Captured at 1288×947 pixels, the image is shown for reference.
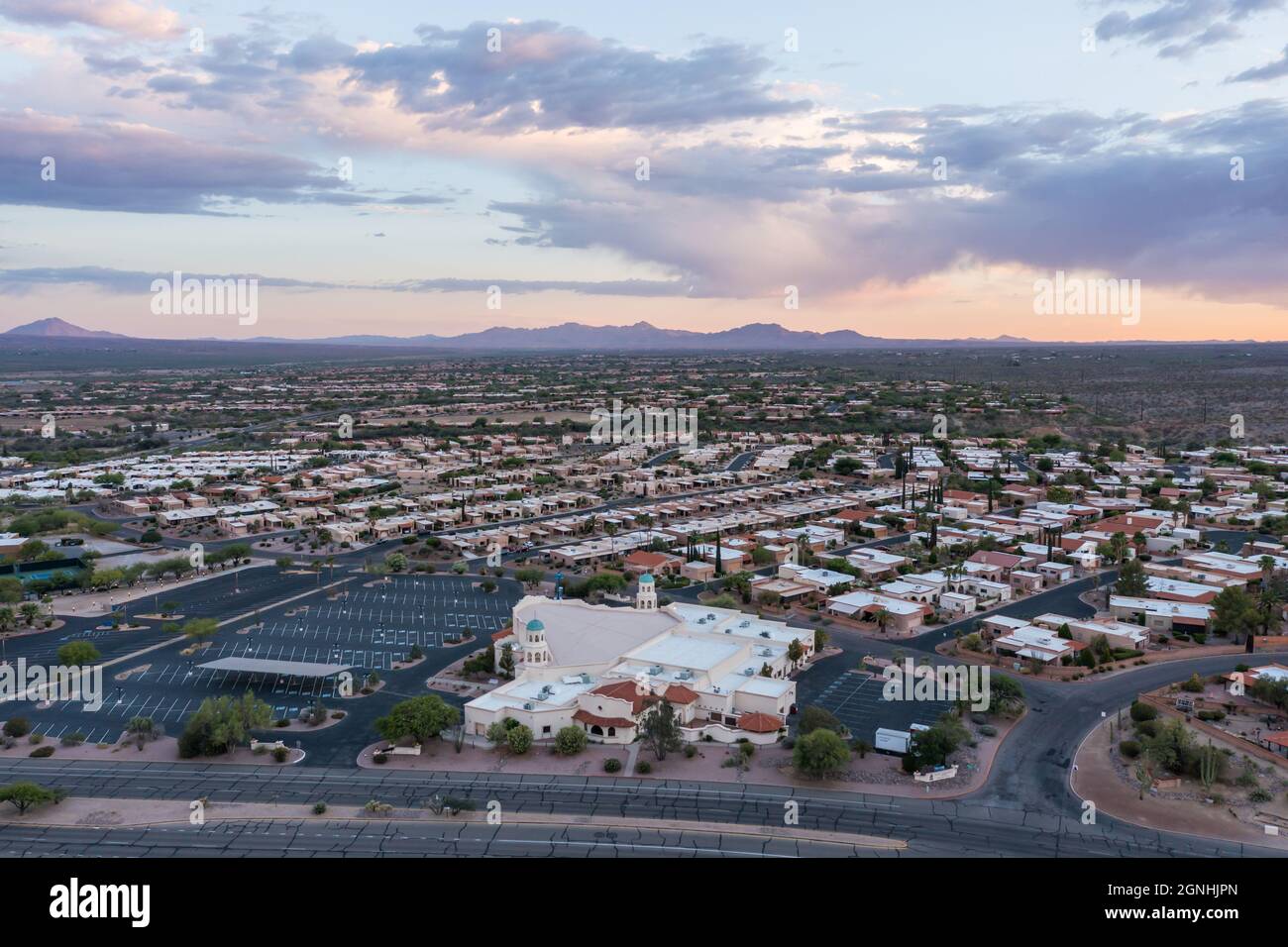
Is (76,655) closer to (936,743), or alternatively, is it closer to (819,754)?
(819,754)

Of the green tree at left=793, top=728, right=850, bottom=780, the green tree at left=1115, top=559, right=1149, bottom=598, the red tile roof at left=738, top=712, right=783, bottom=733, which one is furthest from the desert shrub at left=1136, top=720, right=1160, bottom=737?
the green tree at left=1115, top=559, right=1149, bottom=598

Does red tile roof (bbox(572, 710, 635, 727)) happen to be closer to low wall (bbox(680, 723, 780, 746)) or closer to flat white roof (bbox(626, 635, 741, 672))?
low wall (bbox(680, 723, 780, 746))

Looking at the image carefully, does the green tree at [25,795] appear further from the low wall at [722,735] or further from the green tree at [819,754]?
the green tree at [819,754]

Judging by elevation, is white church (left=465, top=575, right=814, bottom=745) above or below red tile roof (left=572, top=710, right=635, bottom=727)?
above

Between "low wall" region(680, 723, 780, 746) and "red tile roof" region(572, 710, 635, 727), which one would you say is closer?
"low wall" region(680, 723, 780, 746)

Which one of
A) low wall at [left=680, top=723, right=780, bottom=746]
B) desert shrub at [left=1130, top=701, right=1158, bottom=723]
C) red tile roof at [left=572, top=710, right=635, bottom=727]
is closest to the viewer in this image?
low wall at [left=680, top=723, right=780, bottom=746]

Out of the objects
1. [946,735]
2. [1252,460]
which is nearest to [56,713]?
[946,735]
